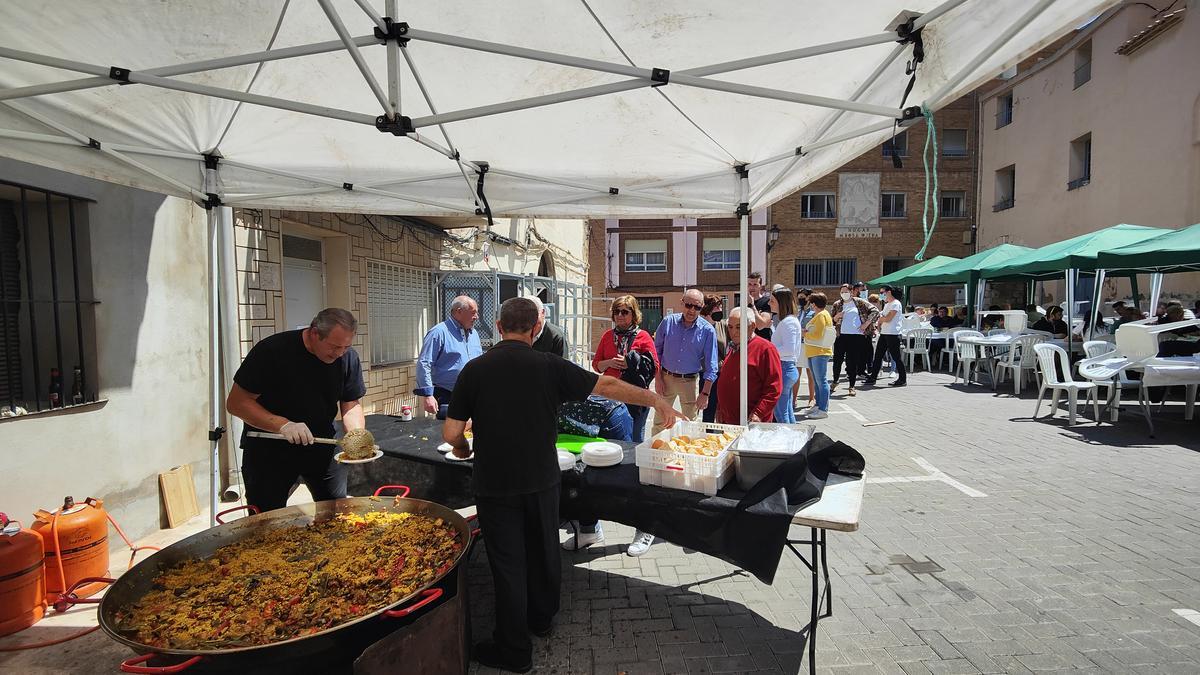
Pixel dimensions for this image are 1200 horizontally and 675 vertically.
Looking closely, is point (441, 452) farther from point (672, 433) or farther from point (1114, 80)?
point (1114, 80)

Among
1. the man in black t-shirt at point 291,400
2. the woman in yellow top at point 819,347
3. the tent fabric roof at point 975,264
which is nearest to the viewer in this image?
the man in black t-shirt at point 291,400

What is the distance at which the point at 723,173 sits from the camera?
4699 mm

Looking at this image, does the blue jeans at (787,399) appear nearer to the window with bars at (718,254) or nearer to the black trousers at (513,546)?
the black trousers at (513,546)

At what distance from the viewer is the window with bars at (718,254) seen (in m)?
30.9

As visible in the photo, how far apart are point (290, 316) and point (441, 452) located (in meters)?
3.29

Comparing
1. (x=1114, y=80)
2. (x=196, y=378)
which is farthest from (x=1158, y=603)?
(x=1114, y=80)

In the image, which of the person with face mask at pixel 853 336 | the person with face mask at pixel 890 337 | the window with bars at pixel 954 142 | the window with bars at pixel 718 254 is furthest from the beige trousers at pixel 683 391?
the window with bars at pixel 954 142

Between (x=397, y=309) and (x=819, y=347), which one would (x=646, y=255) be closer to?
(x=819, y=347)

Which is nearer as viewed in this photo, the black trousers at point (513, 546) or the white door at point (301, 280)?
the black trousers at point (513, 546)

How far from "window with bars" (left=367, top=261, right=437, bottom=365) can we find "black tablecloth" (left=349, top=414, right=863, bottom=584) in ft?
11.9

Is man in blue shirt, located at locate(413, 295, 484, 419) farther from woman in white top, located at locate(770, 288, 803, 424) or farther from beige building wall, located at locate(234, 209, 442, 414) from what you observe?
woman in white top, located at locate(770, 288, 803, 424)

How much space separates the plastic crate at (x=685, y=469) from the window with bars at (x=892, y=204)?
29.4 meters

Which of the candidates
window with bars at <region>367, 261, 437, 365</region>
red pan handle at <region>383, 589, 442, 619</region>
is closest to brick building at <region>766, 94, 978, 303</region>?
window with bars at <region>367, 261, 437, 365</region>

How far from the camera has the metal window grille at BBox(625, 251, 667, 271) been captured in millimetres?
31828
